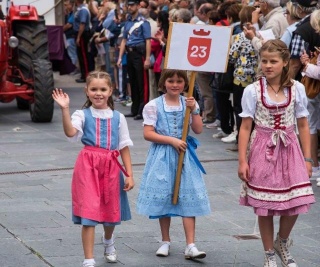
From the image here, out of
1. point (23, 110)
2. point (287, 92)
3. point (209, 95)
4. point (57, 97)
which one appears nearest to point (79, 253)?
point (57, 97)

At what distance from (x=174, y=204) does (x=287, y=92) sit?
119 centimetres

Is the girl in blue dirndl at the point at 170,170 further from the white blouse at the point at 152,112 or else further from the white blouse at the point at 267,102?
the white blouse at the point at 267,102

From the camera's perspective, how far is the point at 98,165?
22.0ft

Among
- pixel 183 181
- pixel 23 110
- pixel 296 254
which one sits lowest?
pixel 23 110

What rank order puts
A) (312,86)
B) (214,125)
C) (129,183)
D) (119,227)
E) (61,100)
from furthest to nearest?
1. (214,125)
2. (312,86)
3. (119,227)
4. (129,183)
5. (61,100)

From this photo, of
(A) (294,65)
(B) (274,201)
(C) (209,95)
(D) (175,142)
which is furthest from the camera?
(C) (209,95)

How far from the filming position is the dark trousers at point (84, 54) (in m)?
21.6

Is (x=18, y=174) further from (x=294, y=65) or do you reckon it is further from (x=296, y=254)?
(x=296, y=254)

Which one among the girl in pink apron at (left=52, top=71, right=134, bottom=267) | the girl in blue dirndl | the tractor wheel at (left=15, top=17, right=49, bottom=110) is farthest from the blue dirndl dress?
the tractor wheel at (left=15, top=17, right=49, bottom=110)

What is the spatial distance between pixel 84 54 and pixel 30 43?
6.27m

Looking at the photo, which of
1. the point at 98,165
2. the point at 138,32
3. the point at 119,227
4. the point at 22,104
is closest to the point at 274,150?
the point at 98,165

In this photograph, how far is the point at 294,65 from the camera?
1048 cm

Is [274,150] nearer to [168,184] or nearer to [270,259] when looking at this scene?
[270,259]

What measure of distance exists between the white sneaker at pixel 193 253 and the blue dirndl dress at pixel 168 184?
0.25 meters
